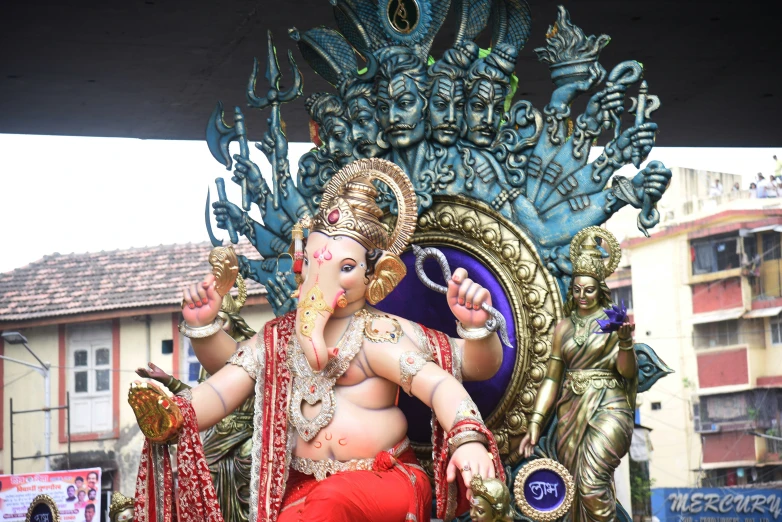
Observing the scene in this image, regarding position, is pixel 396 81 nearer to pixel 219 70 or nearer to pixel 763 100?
pixel 219 70

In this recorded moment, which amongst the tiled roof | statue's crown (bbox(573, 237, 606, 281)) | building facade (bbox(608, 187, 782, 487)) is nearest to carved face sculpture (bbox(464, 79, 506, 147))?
statue's crown (bbox(573, 237, 606, 281))

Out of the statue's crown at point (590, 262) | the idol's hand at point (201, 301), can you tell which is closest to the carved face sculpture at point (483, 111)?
the statue's crown at point (590, 262)

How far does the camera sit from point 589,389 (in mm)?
4680

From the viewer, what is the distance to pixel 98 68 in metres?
7.09

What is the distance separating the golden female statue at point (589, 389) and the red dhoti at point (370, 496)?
0.72 metres

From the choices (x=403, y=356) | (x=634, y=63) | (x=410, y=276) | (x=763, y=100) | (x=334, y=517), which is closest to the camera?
(x=334, y=517)

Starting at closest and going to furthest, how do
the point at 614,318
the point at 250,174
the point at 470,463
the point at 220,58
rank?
the point at 470,463, the point at 614,318, the point at 250,174, the point at 220,58

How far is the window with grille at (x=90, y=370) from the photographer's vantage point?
685 inches

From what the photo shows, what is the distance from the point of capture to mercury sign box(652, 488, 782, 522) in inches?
515

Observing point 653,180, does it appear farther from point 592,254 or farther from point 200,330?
point 200,330

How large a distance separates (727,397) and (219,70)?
34.7ft

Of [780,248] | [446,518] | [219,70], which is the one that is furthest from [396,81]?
[780,248]

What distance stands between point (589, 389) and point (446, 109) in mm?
1433

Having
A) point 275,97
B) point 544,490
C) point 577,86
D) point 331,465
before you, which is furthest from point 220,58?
point 544,490
